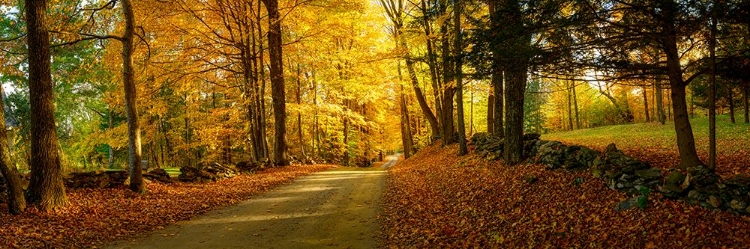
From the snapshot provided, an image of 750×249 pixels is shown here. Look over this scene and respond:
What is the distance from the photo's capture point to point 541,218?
6.85m

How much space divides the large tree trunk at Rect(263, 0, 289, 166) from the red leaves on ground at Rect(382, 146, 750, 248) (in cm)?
1019

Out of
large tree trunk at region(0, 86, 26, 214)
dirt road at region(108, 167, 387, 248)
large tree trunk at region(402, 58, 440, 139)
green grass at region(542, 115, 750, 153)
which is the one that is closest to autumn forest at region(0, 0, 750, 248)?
large tree trunk at region(0, 86, 26, 214)

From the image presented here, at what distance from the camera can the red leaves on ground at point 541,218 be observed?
17.3 ft

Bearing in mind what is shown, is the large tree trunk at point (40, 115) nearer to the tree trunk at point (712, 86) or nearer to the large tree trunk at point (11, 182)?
the large tree trunk at point (11, 182)

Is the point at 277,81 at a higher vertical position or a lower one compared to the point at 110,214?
higher

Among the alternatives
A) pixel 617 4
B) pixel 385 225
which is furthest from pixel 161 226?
pixel 617 4

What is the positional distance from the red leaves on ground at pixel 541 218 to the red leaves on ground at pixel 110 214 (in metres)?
4.63

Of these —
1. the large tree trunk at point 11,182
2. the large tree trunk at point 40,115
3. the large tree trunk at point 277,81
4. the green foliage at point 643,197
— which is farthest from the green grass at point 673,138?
the large tree trunk at point 11,182

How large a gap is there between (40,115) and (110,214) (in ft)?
8.10

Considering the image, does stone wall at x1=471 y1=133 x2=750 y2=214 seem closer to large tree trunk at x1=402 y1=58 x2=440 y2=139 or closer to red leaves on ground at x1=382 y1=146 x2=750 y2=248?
red leaves on ground at x1=382 y1=146 x2=750 y2=248

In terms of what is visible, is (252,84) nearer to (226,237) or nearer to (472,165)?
(472,165)

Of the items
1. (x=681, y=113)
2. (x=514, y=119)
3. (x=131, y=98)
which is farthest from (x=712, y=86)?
(x=131, y=98)

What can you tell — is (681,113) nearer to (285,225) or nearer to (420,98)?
(285,225)

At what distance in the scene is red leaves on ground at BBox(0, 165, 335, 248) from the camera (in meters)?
6.83
